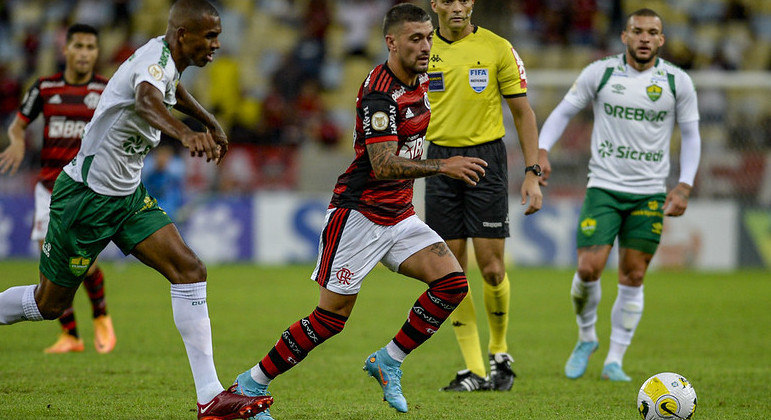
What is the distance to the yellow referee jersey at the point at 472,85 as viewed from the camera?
7086mm

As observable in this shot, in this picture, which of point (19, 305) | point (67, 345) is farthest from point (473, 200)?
point (67, 345)

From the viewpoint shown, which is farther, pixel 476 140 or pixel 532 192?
pixel 476 140

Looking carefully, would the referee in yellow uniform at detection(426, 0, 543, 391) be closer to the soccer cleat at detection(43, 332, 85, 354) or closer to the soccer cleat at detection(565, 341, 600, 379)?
the soccer cleat at detection(565, 341, 600, 379)

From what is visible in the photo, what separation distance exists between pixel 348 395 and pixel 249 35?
17.4 metres

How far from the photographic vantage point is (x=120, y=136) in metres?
5.53

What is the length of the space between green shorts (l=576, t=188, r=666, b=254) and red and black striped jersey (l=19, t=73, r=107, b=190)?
430 centimetres

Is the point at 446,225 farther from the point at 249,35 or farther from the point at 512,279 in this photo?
the point at 249,35

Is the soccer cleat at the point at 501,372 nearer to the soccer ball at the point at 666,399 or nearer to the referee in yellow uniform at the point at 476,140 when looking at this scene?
the referee in yellow uniform at the point at 476,140

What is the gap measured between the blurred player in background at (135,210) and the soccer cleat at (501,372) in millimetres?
2264

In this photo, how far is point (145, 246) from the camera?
219 inches

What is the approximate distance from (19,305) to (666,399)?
3.78 m

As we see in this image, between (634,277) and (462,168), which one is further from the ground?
(462,168)

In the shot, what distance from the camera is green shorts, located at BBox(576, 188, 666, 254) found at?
25.4ft

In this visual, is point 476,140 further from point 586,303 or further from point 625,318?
point 625,318
